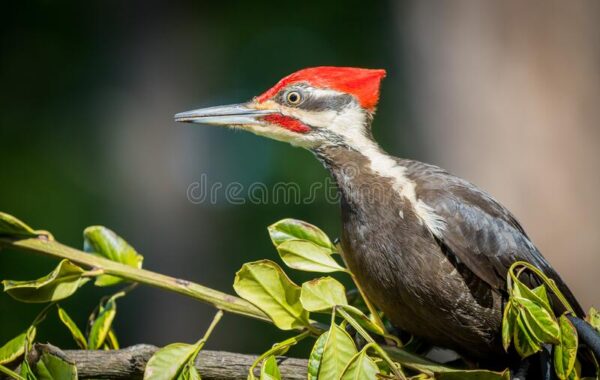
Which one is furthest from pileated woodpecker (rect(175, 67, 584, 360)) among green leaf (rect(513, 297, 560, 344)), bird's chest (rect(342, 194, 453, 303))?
green leaf (rect(513, 297, 560, 344))

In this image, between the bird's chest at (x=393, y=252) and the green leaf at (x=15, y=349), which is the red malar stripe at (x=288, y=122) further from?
the green leaf at (x=15, y=349)

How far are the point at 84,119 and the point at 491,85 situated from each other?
16.1ft

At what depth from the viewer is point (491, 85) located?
199 inches

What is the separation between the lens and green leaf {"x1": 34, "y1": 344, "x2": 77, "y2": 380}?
1.83 metres

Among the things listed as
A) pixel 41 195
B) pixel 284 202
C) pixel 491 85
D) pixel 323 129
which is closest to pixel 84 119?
pixel 41 195

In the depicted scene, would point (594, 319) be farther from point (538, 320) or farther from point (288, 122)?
point (288, 122)

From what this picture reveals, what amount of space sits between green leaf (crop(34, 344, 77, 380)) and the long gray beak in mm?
1105

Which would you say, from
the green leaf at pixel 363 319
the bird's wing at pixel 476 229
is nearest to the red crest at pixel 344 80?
the bird's wing at pixel 476 229

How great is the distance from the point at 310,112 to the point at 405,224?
2.15 ft

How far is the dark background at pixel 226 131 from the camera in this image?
4.83 m

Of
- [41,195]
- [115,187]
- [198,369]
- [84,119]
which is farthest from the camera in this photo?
[84,119]

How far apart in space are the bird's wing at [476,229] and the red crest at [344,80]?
36 centimetres

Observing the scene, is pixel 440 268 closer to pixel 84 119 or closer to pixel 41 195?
pixel 41 195

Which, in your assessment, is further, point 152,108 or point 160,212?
point 152,108
